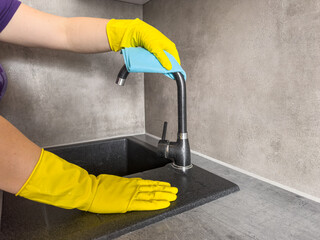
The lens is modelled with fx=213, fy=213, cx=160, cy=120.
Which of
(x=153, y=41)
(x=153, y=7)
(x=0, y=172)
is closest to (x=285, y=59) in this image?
(x=153, y=41)

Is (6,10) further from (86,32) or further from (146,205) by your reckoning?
(146,205)

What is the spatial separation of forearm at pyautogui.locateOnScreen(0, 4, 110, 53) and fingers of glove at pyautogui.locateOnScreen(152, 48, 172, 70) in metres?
0.20

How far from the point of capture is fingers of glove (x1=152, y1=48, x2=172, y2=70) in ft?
2.27

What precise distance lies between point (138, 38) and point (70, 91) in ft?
3.00

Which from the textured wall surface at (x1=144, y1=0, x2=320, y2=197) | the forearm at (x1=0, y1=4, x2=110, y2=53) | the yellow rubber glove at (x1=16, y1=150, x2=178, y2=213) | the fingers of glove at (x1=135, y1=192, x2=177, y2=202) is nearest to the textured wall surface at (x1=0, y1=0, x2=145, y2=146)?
the textured wall surface at (x1=144, y1=0, x2=320, y2=197)

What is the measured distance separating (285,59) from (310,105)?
0.18 metres

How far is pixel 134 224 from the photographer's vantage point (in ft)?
1.82

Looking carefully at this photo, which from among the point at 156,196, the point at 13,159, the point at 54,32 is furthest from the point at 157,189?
the point at 54,32

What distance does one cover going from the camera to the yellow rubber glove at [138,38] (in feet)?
2.29

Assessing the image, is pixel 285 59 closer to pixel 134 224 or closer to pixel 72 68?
pixel 134 224

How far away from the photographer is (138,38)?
72 cm

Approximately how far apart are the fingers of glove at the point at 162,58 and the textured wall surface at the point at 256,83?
15.3 inches

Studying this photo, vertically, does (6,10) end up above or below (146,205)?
above

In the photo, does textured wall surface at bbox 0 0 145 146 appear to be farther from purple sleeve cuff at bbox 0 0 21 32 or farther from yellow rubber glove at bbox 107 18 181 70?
yellow rubber glove at bbox 107 18 181 70
